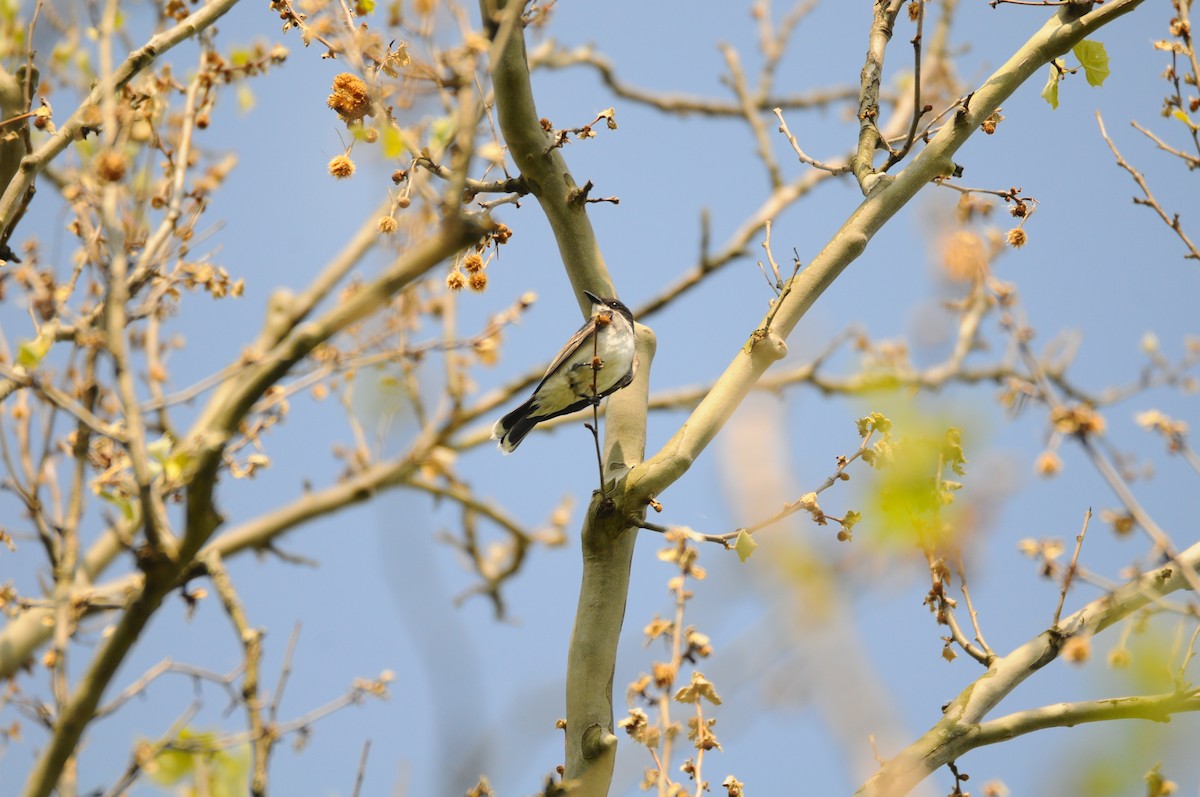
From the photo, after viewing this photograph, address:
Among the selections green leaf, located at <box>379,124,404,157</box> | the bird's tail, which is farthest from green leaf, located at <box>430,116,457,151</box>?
the bird's tail

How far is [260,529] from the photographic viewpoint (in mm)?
8867

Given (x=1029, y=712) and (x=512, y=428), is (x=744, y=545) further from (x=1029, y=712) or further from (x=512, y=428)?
(x=512, y=428)

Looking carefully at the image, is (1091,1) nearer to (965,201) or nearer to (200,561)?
(965,201)

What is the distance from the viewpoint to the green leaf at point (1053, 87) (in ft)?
12.6

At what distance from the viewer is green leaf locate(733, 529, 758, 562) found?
305 centimetres

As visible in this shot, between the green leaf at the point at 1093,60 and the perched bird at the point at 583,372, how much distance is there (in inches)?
76.1

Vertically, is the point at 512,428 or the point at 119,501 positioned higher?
the point at 512,428

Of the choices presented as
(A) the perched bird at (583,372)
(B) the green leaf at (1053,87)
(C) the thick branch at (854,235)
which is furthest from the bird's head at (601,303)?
(B) the green leaf at (1053,87)

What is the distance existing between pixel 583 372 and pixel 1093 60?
111 inches

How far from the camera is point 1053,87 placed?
12.7 feet

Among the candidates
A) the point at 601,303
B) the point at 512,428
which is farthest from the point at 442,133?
the point at 512,428

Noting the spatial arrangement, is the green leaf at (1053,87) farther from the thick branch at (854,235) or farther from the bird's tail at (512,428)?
the bird's tail at (512,428)

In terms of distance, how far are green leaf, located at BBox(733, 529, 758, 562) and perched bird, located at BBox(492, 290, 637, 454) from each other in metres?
0.64

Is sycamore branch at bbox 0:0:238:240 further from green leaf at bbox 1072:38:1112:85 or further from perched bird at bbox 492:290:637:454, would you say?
green leaf at bbox 1072:38:1112:85
